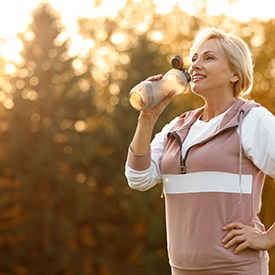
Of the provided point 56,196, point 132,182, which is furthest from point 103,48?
point 132,182

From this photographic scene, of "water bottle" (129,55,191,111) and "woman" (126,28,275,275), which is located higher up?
"water bottle" (129,55,191,111)

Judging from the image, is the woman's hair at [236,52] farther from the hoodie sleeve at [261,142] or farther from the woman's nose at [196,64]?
the hoodie sleeve at [261,142]

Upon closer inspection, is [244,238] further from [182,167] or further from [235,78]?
[235,78]

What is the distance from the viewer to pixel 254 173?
2.42 m

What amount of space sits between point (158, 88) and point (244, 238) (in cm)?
60

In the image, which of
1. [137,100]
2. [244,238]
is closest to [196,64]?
[137,100]

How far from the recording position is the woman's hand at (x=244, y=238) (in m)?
2.38

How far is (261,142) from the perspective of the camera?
237cm

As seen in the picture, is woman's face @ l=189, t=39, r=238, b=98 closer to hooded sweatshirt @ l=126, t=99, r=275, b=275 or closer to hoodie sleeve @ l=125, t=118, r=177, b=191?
hooded sweatshirt @ l=126, t=99, r=275, b=275

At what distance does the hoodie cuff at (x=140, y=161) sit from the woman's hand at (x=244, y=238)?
0.37m

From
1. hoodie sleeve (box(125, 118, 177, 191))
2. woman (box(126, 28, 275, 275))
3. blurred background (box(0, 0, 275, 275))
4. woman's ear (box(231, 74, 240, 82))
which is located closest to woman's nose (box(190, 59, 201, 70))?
woman (box(126, 28, 275, 275))

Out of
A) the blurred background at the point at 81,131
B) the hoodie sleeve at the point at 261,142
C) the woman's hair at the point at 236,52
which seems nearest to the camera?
the hoodie sleeve at the point at 261,142

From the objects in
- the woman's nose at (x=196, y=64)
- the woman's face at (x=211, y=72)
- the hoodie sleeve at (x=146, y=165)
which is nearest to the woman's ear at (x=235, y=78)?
the woman's face at (x=211, y=72)

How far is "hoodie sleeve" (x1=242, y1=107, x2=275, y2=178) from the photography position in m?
2.36
